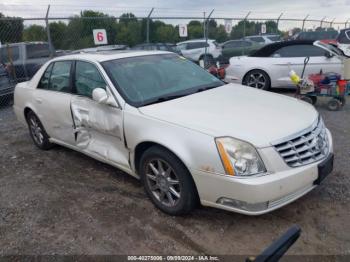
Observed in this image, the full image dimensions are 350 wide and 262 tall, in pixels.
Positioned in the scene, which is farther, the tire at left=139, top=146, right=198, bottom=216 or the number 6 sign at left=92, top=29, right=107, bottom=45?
the number 6 sign at left=92, top=29, right=107, bottom=45

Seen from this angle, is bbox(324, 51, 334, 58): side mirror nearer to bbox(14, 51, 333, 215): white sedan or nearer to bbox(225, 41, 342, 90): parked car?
bbox(225, 41, 342, 90): parked car

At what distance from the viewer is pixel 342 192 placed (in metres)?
3.73

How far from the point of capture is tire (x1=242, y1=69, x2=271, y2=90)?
8906 mm

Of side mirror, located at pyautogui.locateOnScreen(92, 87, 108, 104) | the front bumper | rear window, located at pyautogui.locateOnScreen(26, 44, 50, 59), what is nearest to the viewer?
the front bumper

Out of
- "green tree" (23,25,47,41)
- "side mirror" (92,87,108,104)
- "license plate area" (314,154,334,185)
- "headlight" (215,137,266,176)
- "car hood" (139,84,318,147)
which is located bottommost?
"license plate area" (314,154,334,185)

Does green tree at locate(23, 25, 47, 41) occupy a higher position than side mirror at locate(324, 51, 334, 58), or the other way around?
green tree at locate(23, 25, 47, 41)

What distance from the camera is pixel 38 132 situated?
18.2 feet

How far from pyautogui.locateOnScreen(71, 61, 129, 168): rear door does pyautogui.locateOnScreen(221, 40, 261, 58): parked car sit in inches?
547

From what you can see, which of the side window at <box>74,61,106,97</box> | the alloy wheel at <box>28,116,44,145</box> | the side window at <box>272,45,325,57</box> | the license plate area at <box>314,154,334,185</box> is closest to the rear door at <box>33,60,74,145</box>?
the side window at <box>74,61,106,97</box>

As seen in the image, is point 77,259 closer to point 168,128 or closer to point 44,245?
point 44,245

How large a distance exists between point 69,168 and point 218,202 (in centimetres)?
263

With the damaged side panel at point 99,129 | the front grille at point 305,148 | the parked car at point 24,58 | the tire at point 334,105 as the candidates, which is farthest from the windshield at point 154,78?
the parked car at point 24,58

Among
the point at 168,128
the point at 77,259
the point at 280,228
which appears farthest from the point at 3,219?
the point at 280,228

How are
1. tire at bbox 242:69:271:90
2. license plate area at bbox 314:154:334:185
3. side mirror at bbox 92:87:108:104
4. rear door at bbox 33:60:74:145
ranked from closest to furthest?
license plate area at bbox 314:154:334:185 → side mirror at bbox 92:87:108:104 → rear door at bbox 33:60:74:145 → tire at bbox 242:69:271:90
